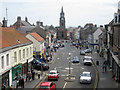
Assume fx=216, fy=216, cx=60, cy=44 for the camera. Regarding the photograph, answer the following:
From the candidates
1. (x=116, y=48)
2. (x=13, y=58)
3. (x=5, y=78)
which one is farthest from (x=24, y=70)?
(x=116, y=48)

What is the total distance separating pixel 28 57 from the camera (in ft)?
106

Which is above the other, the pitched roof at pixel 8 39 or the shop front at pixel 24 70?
the pitched roof at pixel 8 39

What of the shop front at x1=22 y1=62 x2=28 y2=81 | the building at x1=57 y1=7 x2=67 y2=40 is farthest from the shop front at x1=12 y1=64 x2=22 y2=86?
the building at x1=57 y1=7 x2=67 y2=40

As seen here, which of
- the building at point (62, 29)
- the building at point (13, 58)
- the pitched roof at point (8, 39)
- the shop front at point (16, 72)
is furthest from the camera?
the building at point (62, 29)

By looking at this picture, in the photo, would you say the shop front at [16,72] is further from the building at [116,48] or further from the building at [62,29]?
the building at [62,29]

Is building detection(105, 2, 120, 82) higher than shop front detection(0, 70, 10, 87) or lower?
higher

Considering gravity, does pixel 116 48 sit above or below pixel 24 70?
above

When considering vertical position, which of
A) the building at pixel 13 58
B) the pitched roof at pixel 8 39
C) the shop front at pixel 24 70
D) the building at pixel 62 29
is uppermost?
the building at pixel 62 29

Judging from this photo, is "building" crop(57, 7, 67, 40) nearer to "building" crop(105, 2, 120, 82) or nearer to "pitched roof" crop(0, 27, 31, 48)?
"building" crop(105, 2, 120, 82)

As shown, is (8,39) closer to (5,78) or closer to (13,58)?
(13,58)

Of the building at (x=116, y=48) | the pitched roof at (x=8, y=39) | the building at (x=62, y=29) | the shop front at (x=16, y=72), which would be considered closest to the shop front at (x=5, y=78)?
the shop front at (x=16, y=72)

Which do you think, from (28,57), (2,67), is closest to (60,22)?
(28,57)

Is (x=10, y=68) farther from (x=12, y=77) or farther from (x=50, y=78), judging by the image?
(x=50, y=78)

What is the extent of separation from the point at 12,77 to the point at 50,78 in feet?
18.9
